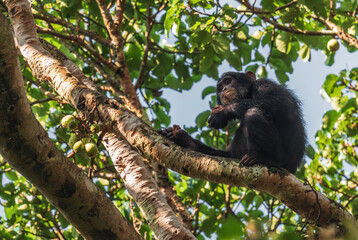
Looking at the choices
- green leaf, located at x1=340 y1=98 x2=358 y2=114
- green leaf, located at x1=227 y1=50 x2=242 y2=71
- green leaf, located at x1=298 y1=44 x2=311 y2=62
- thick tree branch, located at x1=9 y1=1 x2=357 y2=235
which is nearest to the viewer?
thick tree branch, located at x1=9 y1=1 x2=357 y2=235

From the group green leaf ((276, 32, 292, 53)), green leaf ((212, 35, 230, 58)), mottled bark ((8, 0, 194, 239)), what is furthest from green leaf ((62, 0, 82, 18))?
green leaf ((276, 32, 292, 53))

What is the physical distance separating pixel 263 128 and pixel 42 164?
2.70 m

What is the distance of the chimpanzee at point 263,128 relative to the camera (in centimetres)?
447

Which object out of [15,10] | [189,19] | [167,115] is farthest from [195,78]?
[15,10]

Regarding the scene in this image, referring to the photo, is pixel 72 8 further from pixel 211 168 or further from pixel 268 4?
pixel 211 168

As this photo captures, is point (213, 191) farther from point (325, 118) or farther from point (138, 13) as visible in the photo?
point (138, 13)

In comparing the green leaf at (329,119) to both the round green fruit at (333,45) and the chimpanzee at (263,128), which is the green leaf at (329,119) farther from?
the chimpanzee at (263,128)

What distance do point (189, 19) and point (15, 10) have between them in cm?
185

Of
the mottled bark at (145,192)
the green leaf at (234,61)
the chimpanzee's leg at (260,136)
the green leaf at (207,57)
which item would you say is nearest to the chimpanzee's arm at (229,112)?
the chimpanzee's leg at (260,136)

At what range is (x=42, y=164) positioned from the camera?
→ 90.6 inches

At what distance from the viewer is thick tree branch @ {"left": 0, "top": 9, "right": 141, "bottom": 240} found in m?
2.19

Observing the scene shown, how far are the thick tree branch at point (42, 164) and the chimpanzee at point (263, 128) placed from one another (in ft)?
6.17

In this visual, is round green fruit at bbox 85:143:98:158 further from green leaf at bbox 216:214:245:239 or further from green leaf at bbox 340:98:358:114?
green leaf at bbox 340:98:358:114

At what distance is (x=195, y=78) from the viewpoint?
24.8 ft
